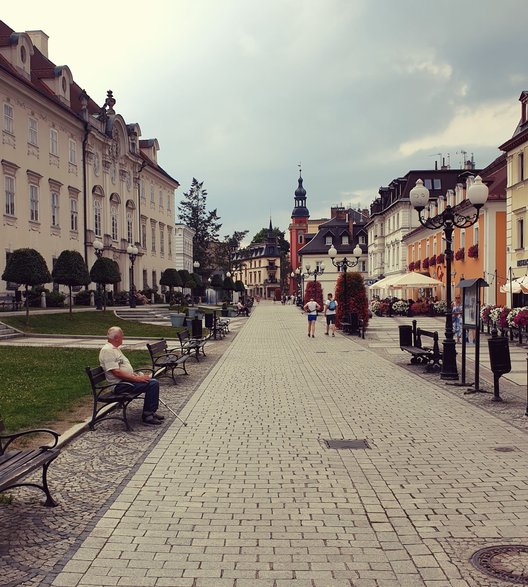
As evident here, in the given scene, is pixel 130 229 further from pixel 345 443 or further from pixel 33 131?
pixel 345 443

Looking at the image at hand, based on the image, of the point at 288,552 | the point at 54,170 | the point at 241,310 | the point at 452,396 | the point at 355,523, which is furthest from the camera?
the point at 241,310

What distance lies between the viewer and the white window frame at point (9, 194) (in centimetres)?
3242

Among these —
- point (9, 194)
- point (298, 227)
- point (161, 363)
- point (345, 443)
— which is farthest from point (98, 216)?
point (298, 227)

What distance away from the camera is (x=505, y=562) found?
4105 millimetres

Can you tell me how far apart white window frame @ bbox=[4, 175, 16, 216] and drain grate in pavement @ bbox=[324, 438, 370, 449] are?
2932 centimetres

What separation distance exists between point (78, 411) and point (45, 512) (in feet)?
13.8

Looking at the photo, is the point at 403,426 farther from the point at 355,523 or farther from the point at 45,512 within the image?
the point at 45,512

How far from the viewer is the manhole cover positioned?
391cm

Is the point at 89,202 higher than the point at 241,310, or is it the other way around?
the point at 89,202

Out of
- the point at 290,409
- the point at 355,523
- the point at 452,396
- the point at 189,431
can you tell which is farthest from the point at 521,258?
the point at 355,523

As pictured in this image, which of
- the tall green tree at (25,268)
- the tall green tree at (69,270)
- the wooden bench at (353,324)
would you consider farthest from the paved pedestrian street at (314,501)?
the tall green tree at (69,270)

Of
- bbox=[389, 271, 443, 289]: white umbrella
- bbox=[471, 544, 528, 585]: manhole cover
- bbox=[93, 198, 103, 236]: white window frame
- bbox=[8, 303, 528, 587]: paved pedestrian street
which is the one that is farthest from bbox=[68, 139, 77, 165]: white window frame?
bbox=[471, 544, 528, 585]: manhole cover

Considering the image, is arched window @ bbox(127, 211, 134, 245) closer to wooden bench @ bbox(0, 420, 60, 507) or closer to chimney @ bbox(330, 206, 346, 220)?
wooden bench @ bbox(0, 420, 60, 507)

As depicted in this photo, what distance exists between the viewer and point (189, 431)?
8.24m
